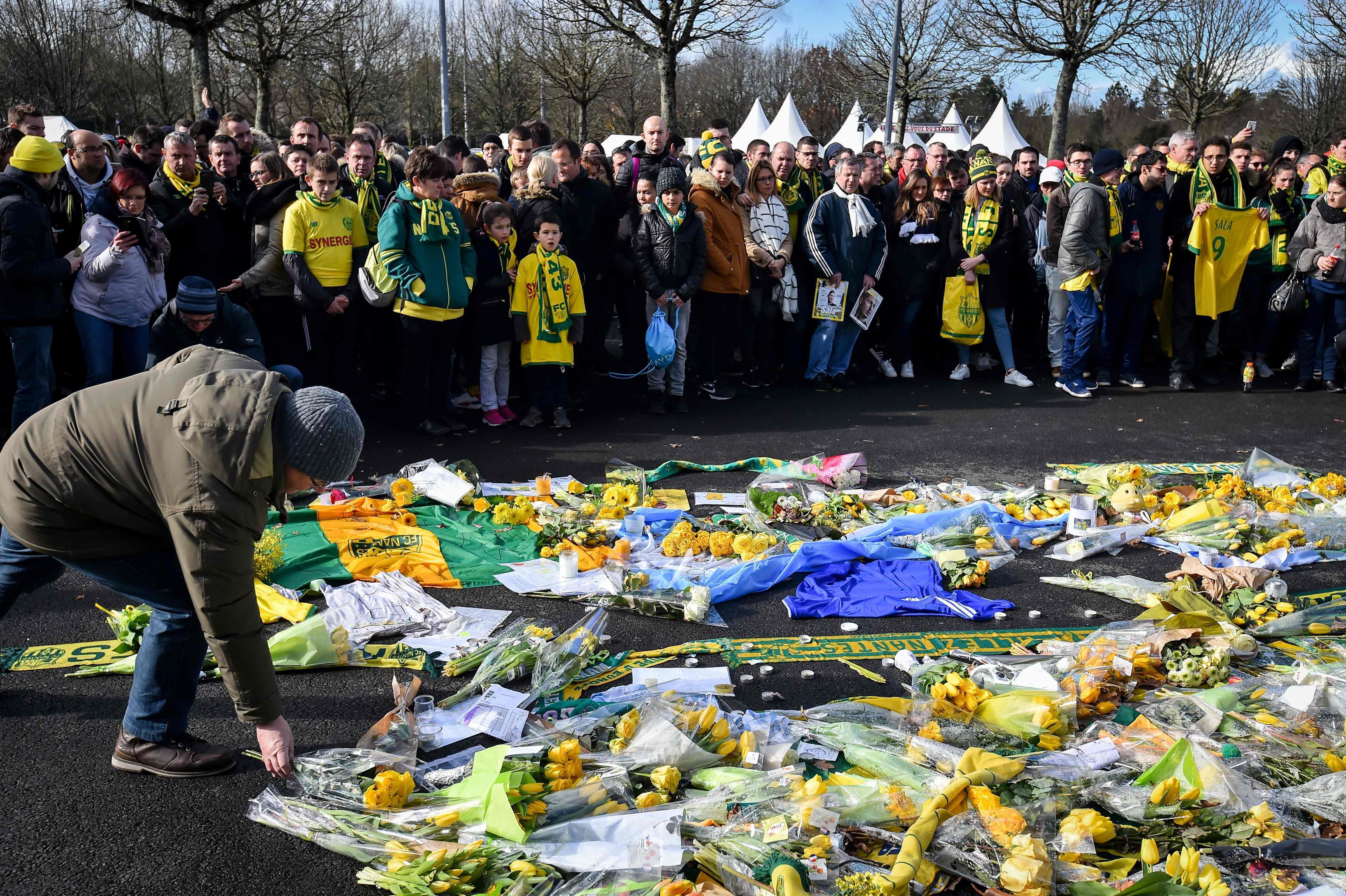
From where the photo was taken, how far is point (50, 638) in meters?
4.90

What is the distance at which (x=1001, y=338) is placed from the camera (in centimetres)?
1141

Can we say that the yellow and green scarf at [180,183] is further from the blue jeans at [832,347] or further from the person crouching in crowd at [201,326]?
the blue jeans at [832,347]

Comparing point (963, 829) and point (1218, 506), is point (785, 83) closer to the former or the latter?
point (1218, 506)

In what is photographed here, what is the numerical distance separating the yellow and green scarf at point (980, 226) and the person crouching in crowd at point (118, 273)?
7.58m

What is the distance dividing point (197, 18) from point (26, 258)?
14.6 metres

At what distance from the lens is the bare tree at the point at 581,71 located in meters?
30.9

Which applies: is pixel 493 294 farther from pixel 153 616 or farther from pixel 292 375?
pixel 153 616

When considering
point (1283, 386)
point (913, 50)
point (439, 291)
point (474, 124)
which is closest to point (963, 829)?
point (439, 291)

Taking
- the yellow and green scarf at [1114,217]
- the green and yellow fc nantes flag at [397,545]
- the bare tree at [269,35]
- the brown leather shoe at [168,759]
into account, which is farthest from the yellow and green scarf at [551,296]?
the bare tree at [269,35]

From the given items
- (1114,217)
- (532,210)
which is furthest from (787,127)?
(532,210)

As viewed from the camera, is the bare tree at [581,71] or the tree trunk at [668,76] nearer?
the tree trunk at [668,76]

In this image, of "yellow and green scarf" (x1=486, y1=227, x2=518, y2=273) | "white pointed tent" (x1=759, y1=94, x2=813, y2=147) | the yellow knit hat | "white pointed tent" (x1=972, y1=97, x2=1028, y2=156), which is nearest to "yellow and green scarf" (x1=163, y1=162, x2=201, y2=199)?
the yellow knit hat

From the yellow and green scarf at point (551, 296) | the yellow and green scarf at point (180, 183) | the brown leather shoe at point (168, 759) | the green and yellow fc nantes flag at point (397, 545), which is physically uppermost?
the yellow and green scarf at point (180, 183)

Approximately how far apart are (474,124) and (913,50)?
18.3 meters
